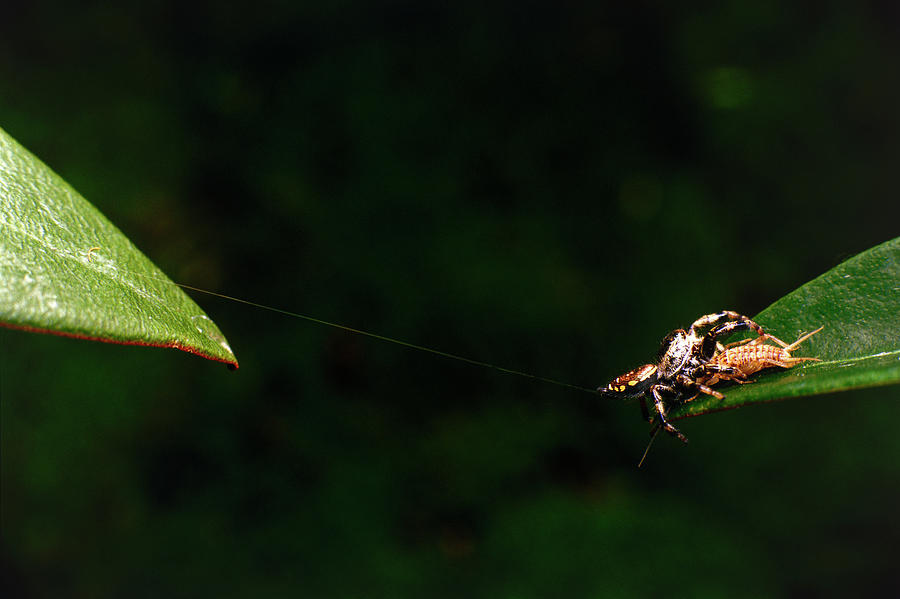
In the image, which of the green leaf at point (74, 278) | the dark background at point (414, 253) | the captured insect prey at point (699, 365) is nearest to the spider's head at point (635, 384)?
the captured insect prey at point (699, 365)

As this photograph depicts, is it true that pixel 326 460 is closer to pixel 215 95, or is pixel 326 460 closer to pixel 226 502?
pixel 226 502

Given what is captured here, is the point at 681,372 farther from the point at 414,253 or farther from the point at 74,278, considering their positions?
the point at 414,253

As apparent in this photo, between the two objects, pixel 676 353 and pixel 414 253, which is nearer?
pixel 676 353

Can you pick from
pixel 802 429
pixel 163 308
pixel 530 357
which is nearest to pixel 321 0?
pixel 530 357

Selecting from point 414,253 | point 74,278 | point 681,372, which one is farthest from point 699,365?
point 414,253

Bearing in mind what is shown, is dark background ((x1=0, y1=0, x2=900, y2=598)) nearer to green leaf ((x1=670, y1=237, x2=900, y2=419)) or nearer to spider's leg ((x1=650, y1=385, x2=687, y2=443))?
spider's leg ((x1=650, y1=385, x2=687, y2=443))

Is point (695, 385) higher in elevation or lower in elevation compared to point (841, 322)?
lower
